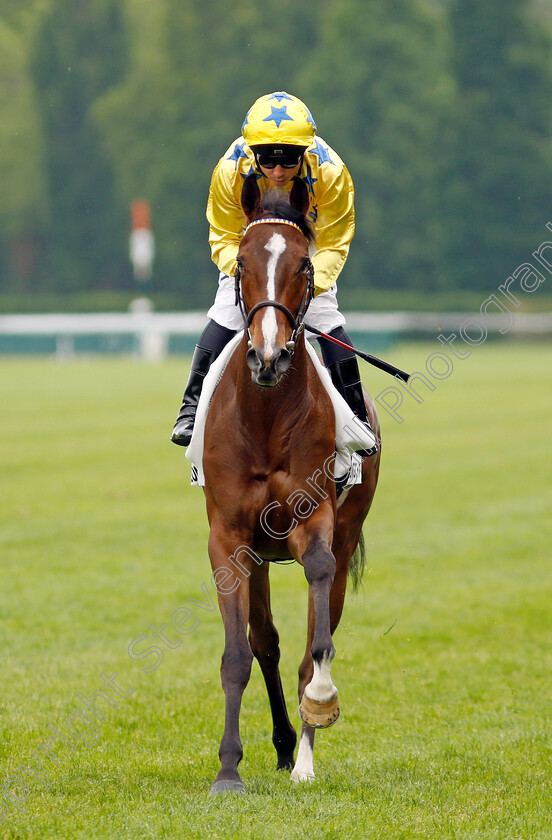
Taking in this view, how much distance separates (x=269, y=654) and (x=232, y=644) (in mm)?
957

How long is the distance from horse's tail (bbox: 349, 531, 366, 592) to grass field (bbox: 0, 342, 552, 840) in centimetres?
71

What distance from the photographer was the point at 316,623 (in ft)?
15.9

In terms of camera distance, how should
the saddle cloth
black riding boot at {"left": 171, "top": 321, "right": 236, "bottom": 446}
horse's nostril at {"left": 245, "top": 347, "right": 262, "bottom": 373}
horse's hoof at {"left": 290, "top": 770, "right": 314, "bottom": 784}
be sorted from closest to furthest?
1. horse's nostril at {"left": 245, "top": 347, "right": 262, "bottom": 373}
2. horse's hoof at {"left": 290, "top": 770, "right": 314, "bottom": 784}
3. the saddle cloth
4. black riding boot at {"left": 171, "top": 321, "right": 236, "bottom": 446}

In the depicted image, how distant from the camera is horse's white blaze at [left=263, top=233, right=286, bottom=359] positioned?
455cm

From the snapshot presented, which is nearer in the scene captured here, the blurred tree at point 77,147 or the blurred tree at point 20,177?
the blurred tree at point 77,147

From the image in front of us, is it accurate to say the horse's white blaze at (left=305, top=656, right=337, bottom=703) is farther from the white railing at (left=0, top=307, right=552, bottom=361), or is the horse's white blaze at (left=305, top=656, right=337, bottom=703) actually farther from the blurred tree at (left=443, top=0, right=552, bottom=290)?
the blurred tree at (left=443, top=0, right=552, bottom=290)

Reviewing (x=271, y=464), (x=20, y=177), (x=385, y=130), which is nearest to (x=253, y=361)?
(x=271, y=464)

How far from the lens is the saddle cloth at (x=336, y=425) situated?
17.6 feet

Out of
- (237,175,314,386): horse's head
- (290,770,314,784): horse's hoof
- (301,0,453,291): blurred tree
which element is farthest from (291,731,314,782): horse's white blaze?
(301,0,453,291): blurred tree

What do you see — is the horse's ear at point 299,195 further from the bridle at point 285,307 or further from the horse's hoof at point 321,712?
the horse's hoof at point 321,712

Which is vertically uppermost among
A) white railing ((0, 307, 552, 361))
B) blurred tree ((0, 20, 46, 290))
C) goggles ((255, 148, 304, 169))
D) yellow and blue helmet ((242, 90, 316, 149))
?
yellow and blue helmet ((242, 90, 316, 149))

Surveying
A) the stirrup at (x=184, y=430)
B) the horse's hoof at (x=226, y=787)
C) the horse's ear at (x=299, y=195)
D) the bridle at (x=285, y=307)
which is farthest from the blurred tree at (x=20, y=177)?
the horse's hoof at (x=226, y=787)

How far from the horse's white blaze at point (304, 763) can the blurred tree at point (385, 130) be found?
174 ft

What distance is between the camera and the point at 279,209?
5.01 metres
